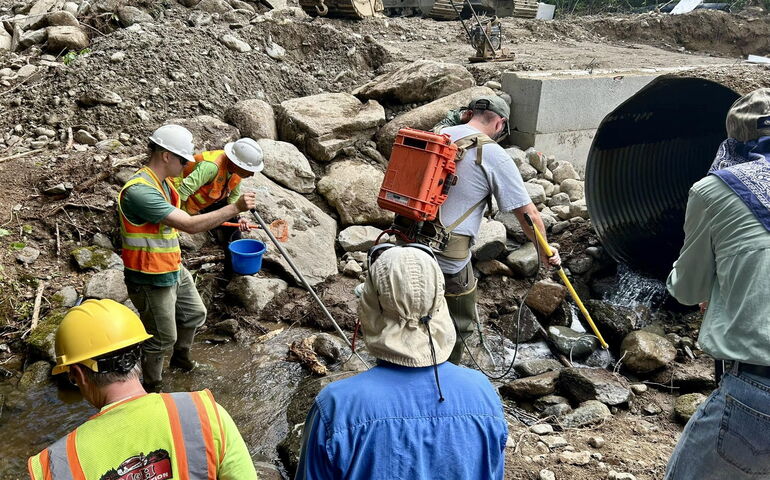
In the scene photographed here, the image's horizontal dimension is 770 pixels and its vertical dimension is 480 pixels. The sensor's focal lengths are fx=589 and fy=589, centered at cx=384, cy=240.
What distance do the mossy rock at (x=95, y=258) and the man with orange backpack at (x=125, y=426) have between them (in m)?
3.67

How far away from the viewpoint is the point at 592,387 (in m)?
4.43

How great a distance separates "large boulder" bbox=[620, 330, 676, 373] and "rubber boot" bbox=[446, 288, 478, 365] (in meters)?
2.12

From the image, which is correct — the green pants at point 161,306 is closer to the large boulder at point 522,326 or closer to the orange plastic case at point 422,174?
the orange plastic case at point 422,174

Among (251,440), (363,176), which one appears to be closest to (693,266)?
(251,440)

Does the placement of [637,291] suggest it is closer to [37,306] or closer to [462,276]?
[462,276]

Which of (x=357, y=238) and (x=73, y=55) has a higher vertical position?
(x=73, y=55)

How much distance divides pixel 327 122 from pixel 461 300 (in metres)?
4.27

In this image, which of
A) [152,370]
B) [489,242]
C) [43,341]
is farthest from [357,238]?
[43,341]

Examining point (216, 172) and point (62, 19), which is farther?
point (62, 19)

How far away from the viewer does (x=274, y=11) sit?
10172mm

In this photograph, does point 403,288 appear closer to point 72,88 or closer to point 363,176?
point 363,176

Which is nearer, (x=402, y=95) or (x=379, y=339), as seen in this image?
(x=379, y=339)

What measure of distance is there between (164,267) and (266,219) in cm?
232

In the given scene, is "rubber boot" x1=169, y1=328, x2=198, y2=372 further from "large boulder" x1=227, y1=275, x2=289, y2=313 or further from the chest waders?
the chest waders
